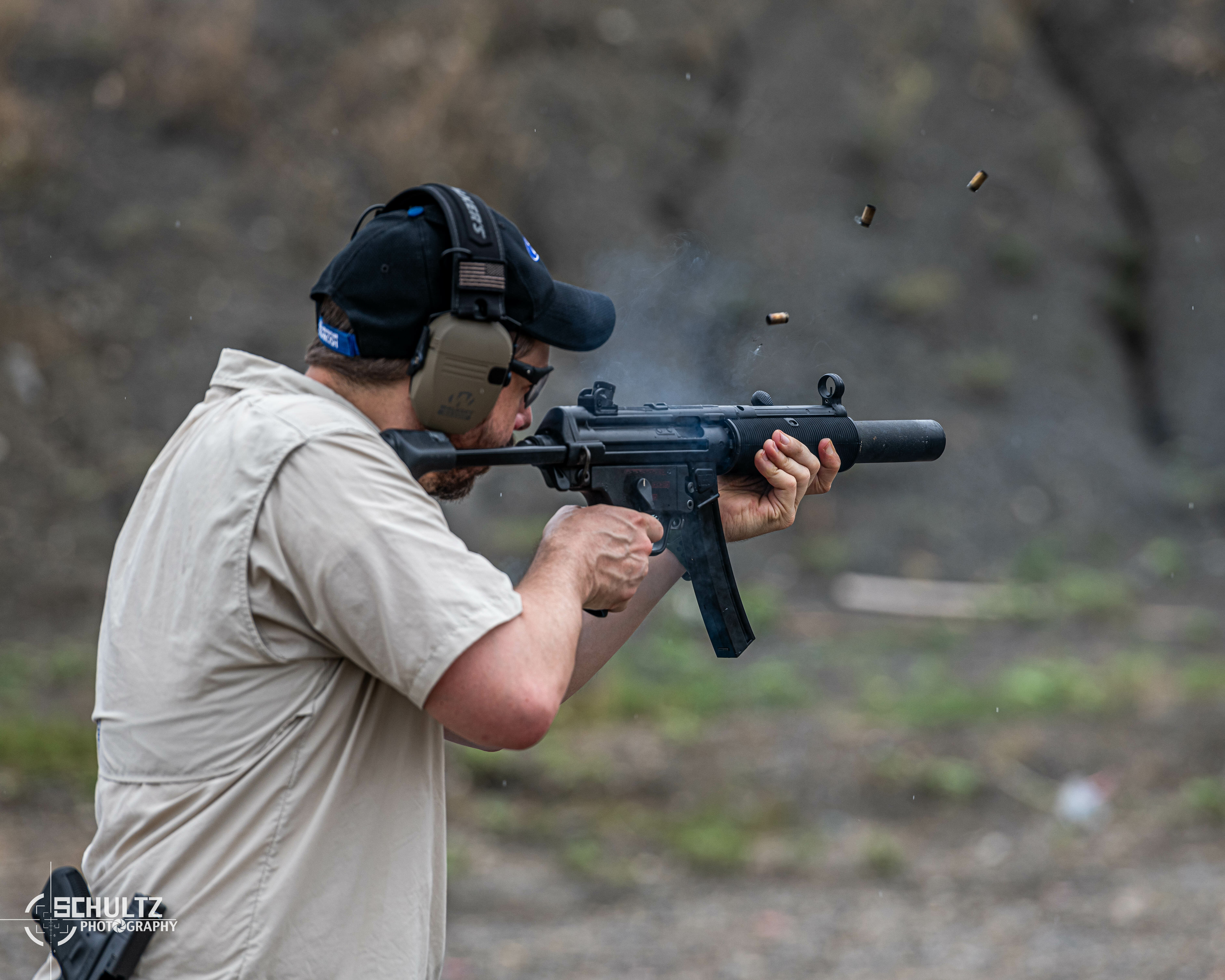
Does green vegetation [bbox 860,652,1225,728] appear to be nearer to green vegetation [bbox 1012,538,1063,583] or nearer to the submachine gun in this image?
green vegetation [bbox 1012,538,1063,583]

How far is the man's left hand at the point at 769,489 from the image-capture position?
2.62 metres

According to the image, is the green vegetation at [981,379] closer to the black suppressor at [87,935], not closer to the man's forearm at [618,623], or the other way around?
the man's forearm at [618,623]

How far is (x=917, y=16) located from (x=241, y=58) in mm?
7516

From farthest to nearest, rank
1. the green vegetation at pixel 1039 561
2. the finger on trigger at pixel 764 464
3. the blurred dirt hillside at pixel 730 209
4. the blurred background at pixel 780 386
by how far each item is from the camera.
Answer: the green vegetation at pixel 1039 561 → the blurred dirt hillside at pixel 730 209 → the blurred background at pixel 780 386 → the finger on trigger at pixel 764 464

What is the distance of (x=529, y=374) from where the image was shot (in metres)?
2.13

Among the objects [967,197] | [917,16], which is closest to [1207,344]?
[967,197]

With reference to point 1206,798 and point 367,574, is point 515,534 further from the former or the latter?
point 367,574

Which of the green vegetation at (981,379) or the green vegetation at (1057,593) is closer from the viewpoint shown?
the green vegetation at (1057,593)

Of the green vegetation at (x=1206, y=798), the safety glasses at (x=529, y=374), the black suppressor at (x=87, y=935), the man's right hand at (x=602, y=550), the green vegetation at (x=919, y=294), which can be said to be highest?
the safety glasses at (x=529, y=374)

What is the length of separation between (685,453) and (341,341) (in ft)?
2.76

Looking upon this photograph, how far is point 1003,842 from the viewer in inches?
236

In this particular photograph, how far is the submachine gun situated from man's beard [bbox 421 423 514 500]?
47mm

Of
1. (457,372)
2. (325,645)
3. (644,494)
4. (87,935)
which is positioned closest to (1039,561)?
(644,494)

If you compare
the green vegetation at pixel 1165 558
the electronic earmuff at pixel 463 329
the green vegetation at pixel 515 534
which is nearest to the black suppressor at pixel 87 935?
the electronic earmuff at pixel 463 329
